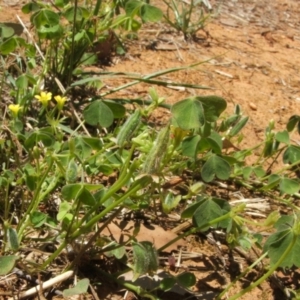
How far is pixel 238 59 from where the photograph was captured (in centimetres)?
378

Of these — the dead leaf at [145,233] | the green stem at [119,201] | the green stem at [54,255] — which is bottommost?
the dead leaf at [145,233]

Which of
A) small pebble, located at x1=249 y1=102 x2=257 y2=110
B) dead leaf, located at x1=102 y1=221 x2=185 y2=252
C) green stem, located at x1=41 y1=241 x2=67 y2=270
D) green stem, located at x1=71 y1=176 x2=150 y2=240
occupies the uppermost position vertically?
green stem, located at x1=71 y1=176 x2=150 y2=240

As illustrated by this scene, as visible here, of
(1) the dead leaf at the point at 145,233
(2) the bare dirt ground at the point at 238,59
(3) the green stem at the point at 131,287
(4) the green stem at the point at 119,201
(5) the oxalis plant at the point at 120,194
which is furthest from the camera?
(2) the bare dirt ground at the point at 238,59

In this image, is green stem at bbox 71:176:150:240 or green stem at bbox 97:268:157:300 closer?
green stem at bbox 71:176:150:240

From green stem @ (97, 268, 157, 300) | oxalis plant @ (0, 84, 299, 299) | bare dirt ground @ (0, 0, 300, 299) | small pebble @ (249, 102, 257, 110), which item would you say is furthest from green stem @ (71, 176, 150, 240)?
small pebble @ (249, 102, 257, 110)

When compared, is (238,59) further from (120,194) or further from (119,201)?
(119,201)

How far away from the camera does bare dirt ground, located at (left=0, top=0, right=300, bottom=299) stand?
3301 millimetres

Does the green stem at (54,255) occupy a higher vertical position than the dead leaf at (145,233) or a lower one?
higher

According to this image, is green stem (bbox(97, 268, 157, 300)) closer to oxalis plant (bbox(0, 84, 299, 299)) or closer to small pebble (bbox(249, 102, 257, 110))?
oxalis plant (bbox(0, 84, 299, 299))

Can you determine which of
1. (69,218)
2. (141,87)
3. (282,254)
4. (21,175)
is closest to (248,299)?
(282,254)

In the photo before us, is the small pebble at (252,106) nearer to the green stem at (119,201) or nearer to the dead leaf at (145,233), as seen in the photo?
the dead leaf at (145,233)

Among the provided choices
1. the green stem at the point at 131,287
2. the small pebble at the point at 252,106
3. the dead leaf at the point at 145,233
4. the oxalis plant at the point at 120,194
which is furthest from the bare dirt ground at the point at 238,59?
the green stem at the point at 131,287

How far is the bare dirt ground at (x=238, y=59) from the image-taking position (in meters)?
3.30

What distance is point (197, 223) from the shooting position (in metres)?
2.00
